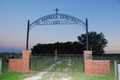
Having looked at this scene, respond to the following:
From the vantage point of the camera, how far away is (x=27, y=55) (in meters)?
9.31

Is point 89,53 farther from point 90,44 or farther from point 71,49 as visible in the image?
point 71,49

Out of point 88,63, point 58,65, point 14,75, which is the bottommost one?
point 58,65

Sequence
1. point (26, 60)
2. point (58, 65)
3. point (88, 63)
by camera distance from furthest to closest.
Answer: point (58, 65), point (26, 60), point (88, 63)

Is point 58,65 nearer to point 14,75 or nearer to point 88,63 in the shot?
point 88,63

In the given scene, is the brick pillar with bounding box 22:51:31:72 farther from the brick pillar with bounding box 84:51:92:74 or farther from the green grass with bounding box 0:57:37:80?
the brick pillar with bounding box 84:51:92:74

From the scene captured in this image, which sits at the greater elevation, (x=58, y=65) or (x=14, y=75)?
(x=14, y=75)

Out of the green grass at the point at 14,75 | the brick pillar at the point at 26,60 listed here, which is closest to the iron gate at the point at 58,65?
the brick pillar at the point at 26,60

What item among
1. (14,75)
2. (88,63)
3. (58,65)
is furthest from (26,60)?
(58,65)

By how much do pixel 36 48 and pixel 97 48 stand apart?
119ft

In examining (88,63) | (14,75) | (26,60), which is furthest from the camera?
(26,60)

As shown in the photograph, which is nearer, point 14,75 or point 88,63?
point 14,75

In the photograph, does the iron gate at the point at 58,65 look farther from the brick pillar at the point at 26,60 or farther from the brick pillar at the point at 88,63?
the brick pillar at the point at 88,63

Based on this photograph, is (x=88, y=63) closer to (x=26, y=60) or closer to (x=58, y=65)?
(x=26, y=60)

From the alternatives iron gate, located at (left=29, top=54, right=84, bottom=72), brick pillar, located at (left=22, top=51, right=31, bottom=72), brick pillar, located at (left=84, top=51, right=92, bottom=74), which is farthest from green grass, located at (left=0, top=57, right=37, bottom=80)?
brick pillar, located at (left=84, top=51, right=92, bottom=74)
